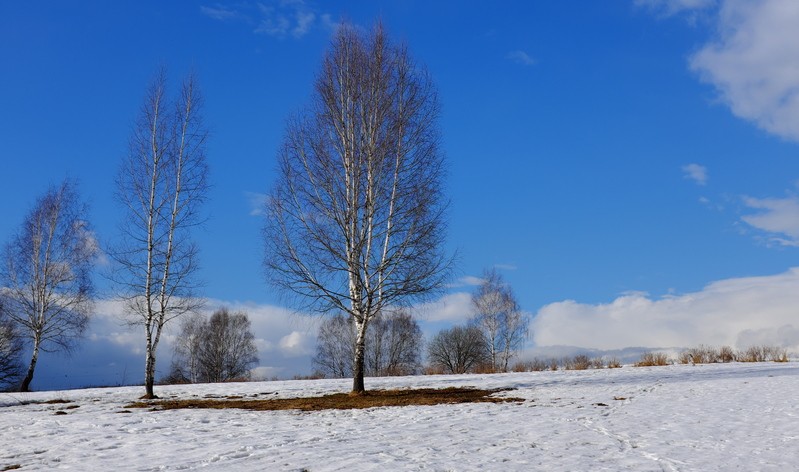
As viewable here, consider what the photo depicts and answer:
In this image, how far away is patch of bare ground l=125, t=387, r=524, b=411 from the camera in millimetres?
15750

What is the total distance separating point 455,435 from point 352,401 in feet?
21.9

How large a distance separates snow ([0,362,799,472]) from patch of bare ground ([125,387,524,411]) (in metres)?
1.01

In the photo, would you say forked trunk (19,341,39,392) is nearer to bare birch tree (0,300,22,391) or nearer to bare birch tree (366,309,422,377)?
bare birch tree (0,300,22,391)

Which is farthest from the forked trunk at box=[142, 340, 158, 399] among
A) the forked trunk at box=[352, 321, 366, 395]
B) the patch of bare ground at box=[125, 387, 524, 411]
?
the forked trunk at box=[352, 321, 366, 395]

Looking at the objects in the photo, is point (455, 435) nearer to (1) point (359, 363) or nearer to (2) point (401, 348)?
(1) point (359, 363)

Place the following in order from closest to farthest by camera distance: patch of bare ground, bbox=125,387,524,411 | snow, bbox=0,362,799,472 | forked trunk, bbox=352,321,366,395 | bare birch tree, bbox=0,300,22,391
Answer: snow, bbox=0,362,799,472
patch of bare ground, bbox=125,387,524,411
forked trunk, bbox=352,321,366,395
bare birch tree, bbox=0,300,22,391

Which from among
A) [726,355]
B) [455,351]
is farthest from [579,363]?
[455,351]

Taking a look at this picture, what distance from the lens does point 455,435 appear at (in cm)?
1042

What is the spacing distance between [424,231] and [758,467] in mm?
12497

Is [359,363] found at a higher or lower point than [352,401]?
higher

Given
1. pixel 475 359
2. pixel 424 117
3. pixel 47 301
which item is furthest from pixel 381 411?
pixel 475 359

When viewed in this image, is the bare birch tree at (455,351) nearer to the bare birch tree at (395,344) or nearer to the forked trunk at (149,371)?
the bare birch tree at (395,344)

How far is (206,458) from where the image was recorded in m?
8.83

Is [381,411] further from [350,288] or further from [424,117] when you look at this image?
[424,117]
